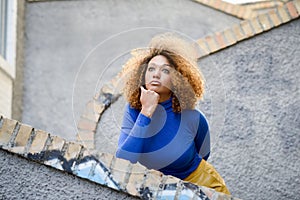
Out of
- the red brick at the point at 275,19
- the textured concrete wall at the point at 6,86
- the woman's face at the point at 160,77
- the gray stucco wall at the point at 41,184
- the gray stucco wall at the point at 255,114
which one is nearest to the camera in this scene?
the gray stucco wall at the point at 41,184

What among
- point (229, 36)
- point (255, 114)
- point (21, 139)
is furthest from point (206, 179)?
point (229, 36)

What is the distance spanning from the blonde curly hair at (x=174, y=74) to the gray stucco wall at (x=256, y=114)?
101cm

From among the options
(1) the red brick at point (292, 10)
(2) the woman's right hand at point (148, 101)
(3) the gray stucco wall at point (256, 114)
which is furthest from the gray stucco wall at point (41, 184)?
(1) the red brick at point (292, 10)

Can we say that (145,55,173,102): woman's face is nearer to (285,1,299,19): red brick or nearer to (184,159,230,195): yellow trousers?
(184,159,230,195): yellow trousers

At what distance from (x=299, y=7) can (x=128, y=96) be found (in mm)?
2100

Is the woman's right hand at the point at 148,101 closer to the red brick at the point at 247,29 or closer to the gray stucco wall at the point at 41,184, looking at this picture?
the gray stucco wall at the point at 41,184

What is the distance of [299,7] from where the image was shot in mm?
4746

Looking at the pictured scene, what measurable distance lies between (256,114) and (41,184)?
8.12 ft

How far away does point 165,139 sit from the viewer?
301cm

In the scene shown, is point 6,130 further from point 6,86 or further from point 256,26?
point 6,86

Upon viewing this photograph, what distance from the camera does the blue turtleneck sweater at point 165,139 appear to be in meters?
2.92

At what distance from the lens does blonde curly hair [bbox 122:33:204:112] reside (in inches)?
125

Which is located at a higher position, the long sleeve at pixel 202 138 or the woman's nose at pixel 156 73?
the woman's nose at pixel 156 73

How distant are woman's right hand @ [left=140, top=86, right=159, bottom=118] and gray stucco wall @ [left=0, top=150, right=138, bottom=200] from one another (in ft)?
2.04
